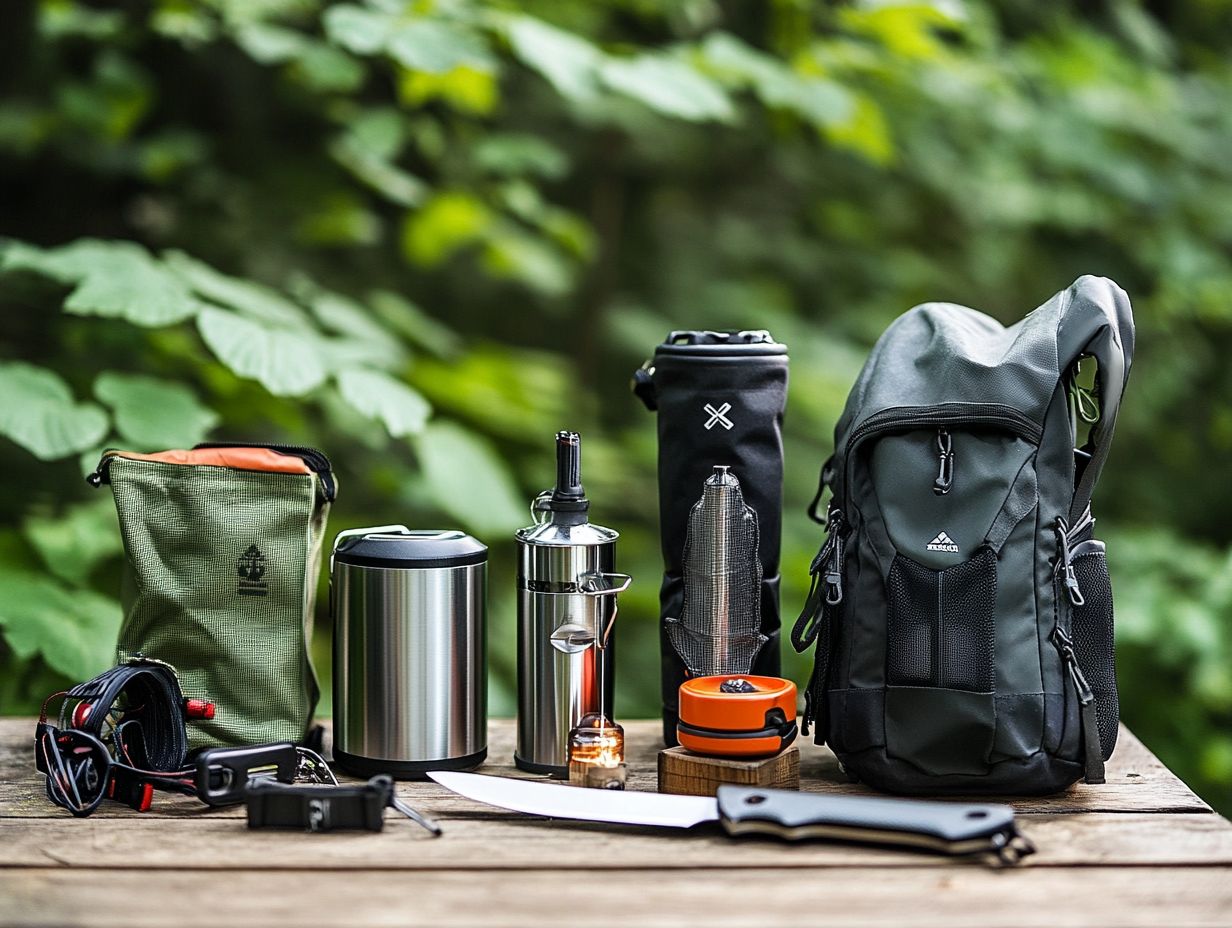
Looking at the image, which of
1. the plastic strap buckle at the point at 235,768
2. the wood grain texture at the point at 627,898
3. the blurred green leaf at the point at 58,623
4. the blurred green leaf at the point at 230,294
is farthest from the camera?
the blurred green leaf at the point at 230,294

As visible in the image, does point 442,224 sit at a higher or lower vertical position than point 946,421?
higher

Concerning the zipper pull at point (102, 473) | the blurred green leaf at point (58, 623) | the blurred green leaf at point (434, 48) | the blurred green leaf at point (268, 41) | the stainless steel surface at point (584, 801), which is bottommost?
the stainless steel surface at point (584, 801)

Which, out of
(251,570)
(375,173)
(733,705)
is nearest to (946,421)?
(733,705)

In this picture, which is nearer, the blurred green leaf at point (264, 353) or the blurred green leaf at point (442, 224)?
the blurred green leaf at point (264, 353)

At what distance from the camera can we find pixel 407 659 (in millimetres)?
1337

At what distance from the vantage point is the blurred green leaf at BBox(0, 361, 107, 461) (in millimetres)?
1674

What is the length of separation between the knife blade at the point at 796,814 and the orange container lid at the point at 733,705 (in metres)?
0.07

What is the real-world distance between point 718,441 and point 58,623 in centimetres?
97

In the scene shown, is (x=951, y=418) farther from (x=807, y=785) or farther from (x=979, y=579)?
(x=807, y=785)

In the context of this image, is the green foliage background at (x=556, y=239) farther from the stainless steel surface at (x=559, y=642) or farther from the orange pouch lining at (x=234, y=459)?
the stainless steel surface at (x=559, y=642)

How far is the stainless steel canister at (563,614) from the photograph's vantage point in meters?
1.36

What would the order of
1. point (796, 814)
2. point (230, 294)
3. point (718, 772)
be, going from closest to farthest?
1. point (796, 814)
2. point (718, 772)
3. point (230, 294)

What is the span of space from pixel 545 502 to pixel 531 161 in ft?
4.56

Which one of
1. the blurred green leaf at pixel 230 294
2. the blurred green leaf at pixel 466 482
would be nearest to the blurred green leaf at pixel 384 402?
the blurred green leaf at pixel 230 294
